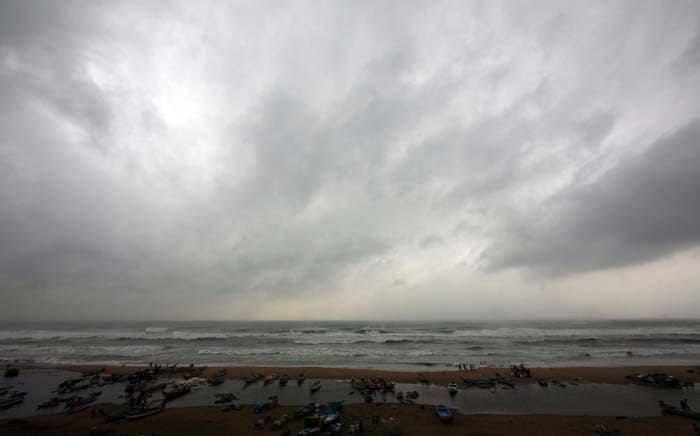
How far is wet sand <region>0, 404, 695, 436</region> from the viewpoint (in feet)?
61.7

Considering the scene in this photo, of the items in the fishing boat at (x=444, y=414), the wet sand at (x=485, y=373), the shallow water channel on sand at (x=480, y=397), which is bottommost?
the shallow water channel on sand at (x=480, y=397)

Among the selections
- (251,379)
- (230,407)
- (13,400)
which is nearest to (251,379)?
(251,379)

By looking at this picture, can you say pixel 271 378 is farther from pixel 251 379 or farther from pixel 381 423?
pixel 381 423

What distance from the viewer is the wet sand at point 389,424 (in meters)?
18.8

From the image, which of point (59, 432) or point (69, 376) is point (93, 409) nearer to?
point (59, 432)

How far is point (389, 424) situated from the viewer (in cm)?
1988

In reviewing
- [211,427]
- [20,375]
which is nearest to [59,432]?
[211,427]

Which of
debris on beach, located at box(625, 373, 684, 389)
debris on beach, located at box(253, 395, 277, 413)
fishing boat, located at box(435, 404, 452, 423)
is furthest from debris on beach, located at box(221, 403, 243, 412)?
debris on beach, located at box(625, 373, 684, 389)

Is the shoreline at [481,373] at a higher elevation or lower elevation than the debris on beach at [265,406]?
lower

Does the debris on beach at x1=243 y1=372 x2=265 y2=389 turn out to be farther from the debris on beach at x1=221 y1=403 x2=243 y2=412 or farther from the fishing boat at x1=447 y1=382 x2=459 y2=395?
the fishing boat at x1=447 y1=382 x2=459 y2=395

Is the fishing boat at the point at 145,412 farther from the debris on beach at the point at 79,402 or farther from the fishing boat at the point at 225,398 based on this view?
the debris on beach at the point at 79,402

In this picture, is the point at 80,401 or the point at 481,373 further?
the point at 481,373

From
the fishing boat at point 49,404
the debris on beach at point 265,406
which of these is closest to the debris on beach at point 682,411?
the debris on beach at point 265,406

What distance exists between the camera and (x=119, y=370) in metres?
37.7
